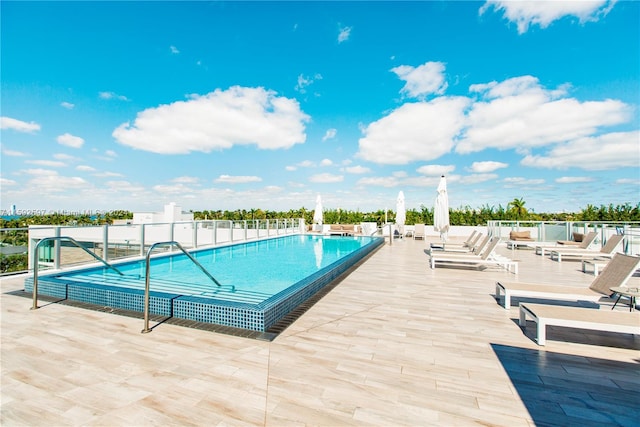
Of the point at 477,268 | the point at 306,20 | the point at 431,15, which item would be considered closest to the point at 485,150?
the point at 431,15

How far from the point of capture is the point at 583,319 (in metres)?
2.85

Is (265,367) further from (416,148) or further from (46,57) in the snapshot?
(416,148)

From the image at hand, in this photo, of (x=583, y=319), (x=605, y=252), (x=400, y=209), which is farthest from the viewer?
(x=400, y=209)

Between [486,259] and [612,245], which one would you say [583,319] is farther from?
[612,245]

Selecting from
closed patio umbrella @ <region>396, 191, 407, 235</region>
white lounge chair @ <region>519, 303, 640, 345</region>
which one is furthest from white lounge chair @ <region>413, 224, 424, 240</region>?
white lounge chair @ <region>519, 303, 640, 345</region>

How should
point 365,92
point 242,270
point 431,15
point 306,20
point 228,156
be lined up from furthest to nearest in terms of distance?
point 228,156
point 365,92
point 306,20
point 431,15
point 242,270

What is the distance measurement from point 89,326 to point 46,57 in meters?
17.9

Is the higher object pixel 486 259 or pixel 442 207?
pixel 442 207

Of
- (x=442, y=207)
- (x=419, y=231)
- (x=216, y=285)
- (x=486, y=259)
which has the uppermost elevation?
(x=442, y=207)

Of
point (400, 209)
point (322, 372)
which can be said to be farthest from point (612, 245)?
point (322, 372)

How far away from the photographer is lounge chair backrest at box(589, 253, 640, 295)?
12.1ft

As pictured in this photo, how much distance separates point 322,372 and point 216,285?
379 centimetres

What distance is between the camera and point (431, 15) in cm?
1272

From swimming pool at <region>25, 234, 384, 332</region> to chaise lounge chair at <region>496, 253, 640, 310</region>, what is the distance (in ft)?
9.60
